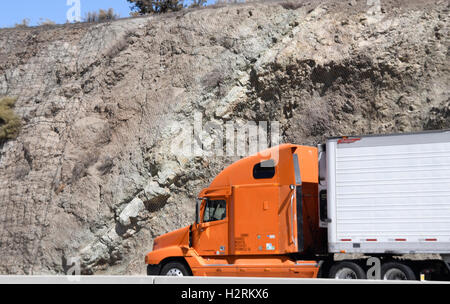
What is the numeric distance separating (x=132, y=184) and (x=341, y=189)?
11.7 metres

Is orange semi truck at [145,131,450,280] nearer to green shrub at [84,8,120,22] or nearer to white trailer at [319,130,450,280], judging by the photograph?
white trailer at [319,130,450,280]

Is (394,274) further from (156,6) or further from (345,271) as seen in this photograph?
(156,6)

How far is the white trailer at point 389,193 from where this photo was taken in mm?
12680

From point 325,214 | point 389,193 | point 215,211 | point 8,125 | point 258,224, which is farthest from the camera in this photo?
point 8,125

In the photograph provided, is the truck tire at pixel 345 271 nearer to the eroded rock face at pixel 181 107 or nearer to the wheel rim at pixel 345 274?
the wheel rim at pixel 345 274

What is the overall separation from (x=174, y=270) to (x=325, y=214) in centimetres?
438

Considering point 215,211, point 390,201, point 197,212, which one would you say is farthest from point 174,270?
point 390,201

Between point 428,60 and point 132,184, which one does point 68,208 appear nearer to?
point 132,184

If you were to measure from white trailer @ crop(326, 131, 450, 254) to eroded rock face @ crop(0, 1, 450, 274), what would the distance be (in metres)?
7.96

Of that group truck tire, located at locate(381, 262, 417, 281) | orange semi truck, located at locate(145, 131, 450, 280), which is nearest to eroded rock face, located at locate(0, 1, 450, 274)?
orange semi truck, located at locate(145, 131, 450, 280)

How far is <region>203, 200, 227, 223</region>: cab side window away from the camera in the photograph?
15.5 metres

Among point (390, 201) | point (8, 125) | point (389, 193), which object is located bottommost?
point (390, 201)

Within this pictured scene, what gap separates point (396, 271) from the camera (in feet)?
42.6
